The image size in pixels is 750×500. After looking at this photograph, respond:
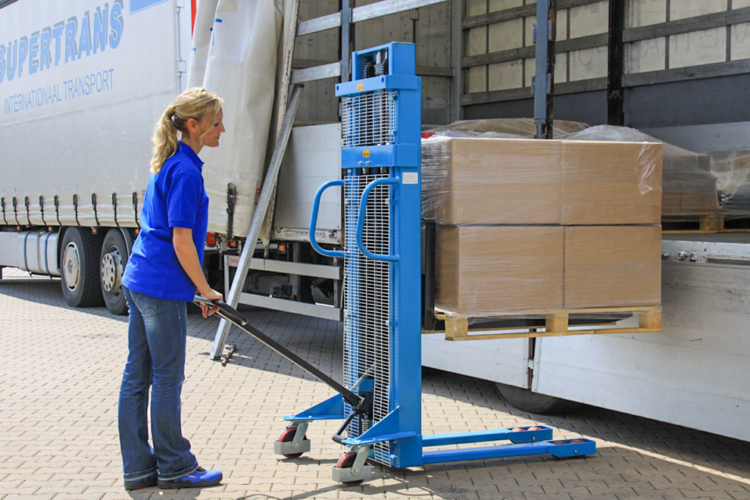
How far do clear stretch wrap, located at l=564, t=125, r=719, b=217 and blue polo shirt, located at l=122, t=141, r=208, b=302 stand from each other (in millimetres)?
3867

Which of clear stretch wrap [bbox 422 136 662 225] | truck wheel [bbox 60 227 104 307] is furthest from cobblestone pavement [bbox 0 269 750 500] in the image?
truck wheel [bbox 60 227 104 307]

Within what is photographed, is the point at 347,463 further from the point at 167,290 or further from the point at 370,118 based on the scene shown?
the point at 370,118

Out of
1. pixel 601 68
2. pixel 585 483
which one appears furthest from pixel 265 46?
pixel 585 483

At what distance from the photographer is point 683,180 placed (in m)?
7.04

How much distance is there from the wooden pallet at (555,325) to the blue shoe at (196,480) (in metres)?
1.44


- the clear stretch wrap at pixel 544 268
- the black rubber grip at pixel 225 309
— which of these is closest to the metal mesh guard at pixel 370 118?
the clear stretch wrap at pixel 544 268

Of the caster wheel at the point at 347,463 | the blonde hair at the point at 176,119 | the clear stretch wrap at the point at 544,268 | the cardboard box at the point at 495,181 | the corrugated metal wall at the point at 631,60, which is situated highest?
the corrugated metal wall at the point at 631,60

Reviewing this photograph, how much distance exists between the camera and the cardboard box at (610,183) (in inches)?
187

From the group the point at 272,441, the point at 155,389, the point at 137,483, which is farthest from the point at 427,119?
the point at 137,483

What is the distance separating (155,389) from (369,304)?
126cm

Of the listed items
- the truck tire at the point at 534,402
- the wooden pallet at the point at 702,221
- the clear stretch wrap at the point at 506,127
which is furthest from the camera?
the clear stretch wrap at the point at 506,127

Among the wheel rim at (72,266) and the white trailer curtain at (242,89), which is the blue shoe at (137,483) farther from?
the wheel rim at (72,266)

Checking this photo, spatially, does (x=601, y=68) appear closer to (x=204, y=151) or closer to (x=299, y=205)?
(x=299, y=205)

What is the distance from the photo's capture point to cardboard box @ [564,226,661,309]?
4.73 m
